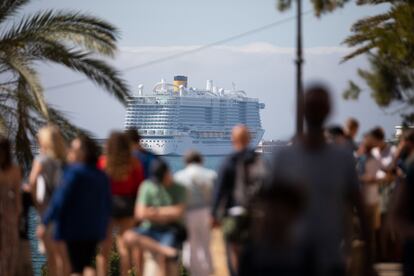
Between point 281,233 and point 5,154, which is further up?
point 5,154

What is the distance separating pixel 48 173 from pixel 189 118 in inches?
6800

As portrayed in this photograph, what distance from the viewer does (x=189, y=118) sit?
183 m

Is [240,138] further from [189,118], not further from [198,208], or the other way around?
[189,118]

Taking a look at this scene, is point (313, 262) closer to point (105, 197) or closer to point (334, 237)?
point (334, 237)

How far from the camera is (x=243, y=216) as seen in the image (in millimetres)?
8867

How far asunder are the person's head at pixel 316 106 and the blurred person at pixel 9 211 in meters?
4.93

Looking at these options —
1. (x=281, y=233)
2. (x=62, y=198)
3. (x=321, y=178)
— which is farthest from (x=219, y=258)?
(x=281, y=233)

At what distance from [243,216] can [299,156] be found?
3567 millimetres

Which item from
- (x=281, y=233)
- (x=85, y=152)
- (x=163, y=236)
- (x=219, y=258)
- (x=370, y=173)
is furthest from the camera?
(x=370, y=173)

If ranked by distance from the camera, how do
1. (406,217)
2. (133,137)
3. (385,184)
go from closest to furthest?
(406,217) → (133,137) → (385,184)

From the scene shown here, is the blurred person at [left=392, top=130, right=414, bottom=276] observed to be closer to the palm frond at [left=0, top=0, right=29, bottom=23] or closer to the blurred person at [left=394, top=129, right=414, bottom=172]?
the blurred person at [left=394, top=129, right=414, bottom=172]

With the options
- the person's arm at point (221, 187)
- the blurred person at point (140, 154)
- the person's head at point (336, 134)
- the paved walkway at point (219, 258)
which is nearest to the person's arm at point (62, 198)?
the person's arm at point (221, 187)

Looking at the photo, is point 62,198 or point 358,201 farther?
point 62,198

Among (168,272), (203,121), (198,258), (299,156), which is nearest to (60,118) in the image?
(198,258)
